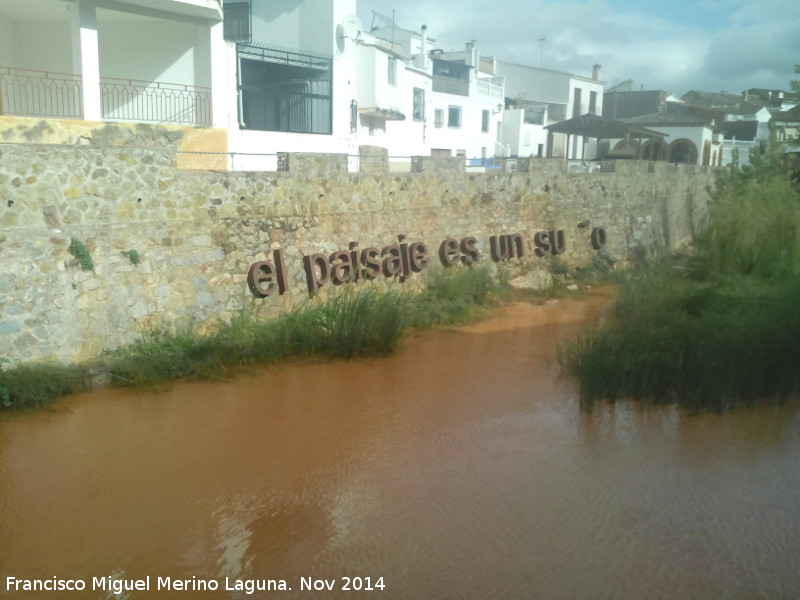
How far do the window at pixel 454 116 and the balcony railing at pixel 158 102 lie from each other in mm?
20840

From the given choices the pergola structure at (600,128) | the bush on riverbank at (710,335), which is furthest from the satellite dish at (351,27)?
the bush on riverbank at (710,335)

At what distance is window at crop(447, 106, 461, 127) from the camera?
119ft

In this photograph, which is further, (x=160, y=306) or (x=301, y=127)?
(x=301, y=127)

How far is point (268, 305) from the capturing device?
11.6 m

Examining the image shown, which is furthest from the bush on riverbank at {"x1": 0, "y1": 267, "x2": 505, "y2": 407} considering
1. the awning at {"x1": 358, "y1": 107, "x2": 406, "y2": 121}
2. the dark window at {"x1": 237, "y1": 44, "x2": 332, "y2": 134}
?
the awning at {"x1": 358, "y1": 107, "x2": 406, "y2": 121}

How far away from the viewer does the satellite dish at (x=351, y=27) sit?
21.7 metres

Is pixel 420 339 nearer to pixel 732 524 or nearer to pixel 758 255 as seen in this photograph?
pixel 732 524

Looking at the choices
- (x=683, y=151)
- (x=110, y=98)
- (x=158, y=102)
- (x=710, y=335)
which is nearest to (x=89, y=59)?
(x=110, y=98)

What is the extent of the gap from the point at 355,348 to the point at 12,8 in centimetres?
1064

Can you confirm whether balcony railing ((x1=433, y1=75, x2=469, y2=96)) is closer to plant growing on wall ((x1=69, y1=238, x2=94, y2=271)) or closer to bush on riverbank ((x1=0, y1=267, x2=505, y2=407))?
bush on riverbank ((x1=0, y1=267, x2=505, y2=407))

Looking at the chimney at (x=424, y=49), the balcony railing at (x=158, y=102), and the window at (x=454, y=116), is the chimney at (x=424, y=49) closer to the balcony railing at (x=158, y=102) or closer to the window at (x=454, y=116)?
the window at (x=454, y=116)

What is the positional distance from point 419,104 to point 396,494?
28.8 meters

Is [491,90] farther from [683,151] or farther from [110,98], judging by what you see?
[110,98]

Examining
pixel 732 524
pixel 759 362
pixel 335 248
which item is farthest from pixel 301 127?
pixel 732 524
